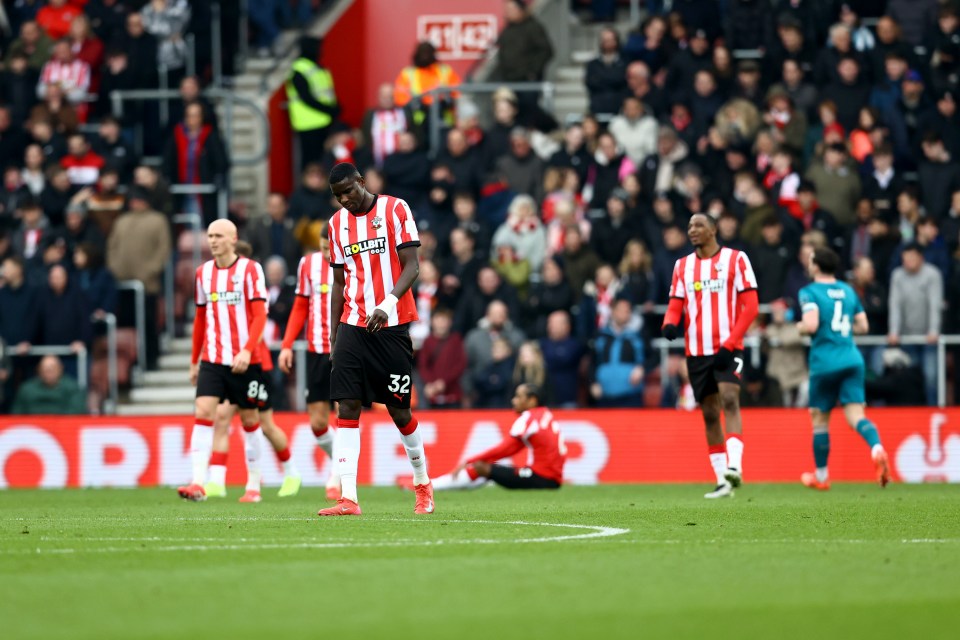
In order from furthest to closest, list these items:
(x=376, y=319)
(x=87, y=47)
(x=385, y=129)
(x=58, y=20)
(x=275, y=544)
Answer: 1. (x=58, y=20)
2. (x=87, y=47)
3. (x=385, y=129)
4. (x=376, y=319)
5. (x=275, y=544)

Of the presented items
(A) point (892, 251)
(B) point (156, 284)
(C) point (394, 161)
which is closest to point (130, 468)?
(B) point (156, 284)

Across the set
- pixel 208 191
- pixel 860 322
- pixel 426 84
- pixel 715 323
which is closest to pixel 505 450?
pixel 715 323

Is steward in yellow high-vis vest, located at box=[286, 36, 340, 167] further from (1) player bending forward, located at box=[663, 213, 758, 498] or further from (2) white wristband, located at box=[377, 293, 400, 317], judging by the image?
(2) white wristband, located at box=[377, 293, 400, 317]

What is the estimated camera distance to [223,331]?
15008 millimetres

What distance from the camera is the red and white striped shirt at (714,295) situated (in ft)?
49.0

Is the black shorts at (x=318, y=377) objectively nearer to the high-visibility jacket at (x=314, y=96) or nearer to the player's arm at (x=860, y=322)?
the player's arm at (x=860, y=322)

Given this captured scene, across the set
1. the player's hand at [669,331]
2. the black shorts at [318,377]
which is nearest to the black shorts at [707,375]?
the player's hand at [669,331]

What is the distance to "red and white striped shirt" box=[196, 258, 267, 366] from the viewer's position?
590 inches

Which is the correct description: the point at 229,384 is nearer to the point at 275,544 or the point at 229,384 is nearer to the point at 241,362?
the point at 241,362

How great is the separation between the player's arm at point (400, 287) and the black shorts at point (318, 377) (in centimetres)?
357

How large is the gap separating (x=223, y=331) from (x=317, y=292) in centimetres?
87

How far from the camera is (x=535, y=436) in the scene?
16750 mm

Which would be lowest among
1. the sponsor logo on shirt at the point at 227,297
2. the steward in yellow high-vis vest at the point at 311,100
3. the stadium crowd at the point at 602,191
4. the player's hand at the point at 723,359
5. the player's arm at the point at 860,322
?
the player's hand at the point at 723,359

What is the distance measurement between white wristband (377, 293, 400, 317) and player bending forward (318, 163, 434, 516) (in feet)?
0.56
